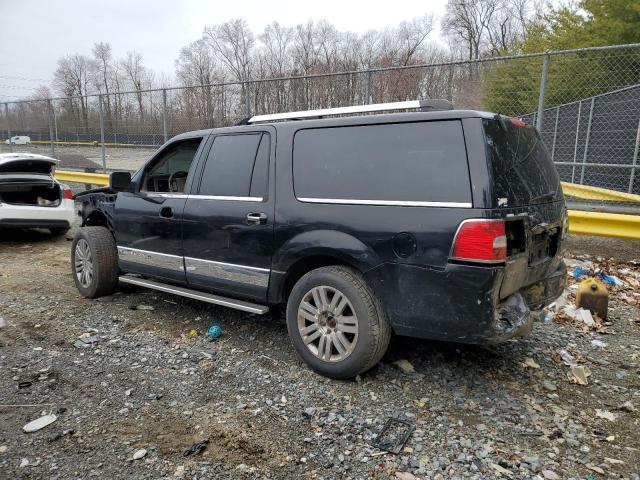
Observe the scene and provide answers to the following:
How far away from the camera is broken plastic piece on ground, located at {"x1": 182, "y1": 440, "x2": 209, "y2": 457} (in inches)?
108

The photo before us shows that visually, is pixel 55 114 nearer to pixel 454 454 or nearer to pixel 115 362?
pixel 115 362

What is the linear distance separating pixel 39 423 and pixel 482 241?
2.97m

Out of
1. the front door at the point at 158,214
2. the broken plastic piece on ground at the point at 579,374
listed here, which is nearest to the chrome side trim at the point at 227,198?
the front door at the point at 158,214

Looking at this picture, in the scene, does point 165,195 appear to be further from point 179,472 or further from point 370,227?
point 179,472

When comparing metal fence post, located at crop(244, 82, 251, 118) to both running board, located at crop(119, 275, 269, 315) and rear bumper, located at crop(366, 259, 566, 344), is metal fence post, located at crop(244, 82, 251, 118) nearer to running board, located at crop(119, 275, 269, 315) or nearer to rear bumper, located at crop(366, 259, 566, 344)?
running board, located at crop(119, 275, 269, 315)

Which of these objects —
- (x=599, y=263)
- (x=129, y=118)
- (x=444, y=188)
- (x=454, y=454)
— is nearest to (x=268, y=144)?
(x=444, y=188)

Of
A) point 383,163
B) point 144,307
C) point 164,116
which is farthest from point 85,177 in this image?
point 383,163

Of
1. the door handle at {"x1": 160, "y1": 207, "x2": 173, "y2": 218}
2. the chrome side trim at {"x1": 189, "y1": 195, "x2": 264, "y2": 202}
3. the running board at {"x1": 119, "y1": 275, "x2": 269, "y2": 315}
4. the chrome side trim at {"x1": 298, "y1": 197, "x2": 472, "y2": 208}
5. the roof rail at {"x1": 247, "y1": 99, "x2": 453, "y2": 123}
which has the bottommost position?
the running board at {"x1": 119, "y1": 275, "x2": 269, "y2": 315}

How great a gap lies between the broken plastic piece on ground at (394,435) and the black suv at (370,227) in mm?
476

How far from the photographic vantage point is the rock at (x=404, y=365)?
12.1ft

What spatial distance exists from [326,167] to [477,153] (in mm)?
1141

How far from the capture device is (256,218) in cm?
387

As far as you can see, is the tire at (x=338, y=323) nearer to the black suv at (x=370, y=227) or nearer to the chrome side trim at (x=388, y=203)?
the black suv at (x=370, y=227)

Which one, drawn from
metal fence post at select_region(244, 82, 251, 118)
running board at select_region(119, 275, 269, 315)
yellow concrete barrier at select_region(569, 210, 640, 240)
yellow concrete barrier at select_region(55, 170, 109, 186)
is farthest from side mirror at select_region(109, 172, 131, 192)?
yellow concrete barrier at select_region(55, 170, 109, 186)
